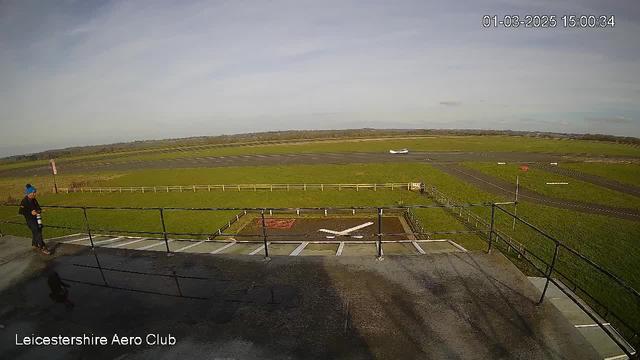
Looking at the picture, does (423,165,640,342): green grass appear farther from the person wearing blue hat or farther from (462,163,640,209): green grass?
the person wearing blue hat

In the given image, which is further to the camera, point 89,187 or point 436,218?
point 89,187

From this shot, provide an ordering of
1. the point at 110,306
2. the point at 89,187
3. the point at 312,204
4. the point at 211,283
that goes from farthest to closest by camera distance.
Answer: the point at 89,187 < the point at 312,204 < the point at 211,283 < the point at 110,306

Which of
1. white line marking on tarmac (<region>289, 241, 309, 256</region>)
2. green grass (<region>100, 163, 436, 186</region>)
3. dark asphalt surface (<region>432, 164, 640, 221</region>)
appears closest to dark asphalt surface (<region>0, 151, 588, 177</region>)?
green grass (<region>100, 163, 436, 186</region>)

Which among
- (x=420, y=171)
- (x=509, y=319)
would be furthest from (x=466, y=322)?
(x=420, y=171)

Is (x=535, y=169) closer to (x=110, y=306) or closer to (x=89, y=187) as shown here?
(x=110, y=306)

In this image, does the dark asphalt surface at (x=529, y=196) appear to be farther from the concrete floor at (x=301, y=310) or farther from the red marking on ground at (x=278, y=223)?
the concrete floor at (x=301, y=310)

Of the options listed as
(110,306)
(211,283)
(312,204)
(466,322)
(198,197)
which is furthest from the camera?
(198,197)
